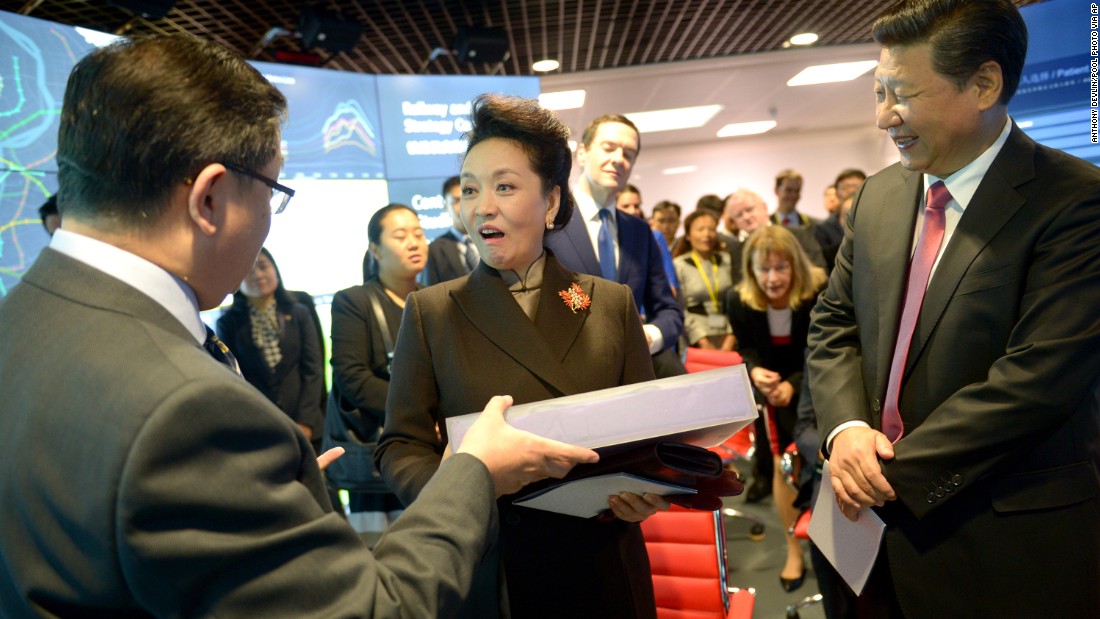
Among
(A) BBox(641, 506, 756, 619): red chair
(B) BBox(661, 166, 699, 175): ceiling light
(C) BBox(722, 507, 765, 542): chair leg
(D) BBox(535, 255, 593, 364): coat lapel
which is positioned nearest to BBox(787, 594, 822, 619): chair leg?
(C) BBox(722, 507, 765, 542): chair leg

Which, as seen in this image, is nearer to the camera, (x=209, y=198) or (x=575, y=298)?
(x=209, y=198)

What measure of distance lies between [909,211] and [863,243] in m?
0.12

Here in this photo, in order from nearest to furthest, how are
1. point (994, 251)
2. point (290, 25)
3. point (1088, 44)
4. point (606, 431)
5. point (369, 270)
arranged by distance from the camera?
1. point (606, 431)
2. point (994, 251)
3. point (369, 270)
4. point (1088, 44)
5. point (290, 25)

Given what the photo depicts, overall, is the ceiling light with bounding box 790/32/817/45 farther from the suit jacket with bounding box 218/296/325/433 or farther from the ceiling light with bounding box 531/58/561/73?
the suit jacket with bounding box 218/296/325/433

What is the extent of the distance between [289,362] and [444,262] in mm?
1144

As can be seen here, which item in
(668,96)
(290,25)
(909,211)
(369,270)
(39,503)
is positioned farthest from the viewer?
(668,96)

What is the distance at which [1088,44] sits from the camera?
4500mm

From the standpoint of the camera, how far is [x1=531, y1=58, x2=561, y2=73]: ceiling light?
8.07 m

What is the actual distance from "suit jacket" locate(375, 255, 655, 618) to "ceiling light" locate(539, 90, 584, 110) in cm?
776

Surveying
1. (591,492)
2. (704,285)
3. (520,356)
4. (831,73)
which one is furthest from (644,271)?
(831,73)

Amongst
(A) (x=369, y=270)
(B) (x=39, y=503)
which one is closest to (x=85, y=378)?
(B) (x=39, y=503)

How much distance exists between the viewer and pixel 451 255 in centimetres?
482

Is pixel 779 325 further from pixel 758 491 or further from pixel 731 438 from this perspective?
pixel 758 491

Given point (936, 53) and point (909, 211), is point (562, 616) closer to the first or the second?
point (909, 211)
